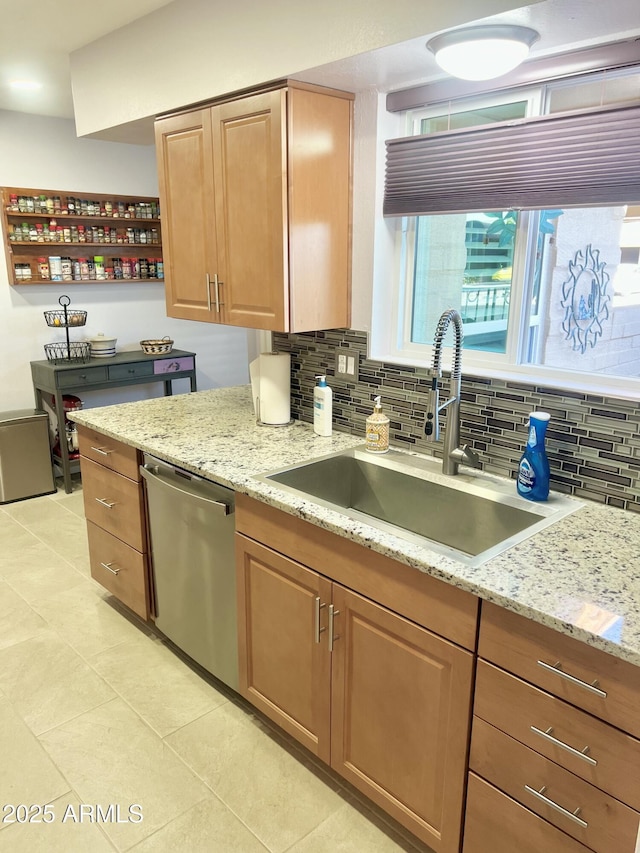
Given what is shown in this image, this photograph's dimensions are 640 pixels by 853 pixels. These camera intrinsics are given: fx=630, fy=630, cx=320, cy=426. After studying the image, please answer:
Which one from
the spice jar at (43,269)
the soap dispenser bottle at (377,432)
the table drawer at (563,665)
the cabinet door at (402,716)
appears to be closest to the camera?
the table drawer at (563,665)

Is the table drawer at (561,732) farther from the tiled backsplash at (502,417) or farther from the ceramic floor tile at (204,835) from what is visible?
the ceramic floor tile at (204,835)

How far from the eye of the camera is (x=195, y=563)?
7.17 ft

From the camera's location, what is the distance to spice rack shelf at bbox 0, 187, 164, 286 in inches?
164

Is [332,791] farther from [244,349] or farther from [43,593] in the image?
[244,349]

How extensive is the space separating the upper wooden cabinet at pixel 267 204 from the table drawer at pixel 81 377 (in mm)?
1970

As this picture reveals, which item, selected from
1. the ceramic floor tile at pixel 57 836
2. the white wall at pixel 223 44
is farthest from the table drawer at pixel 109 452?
the white wall at pixel 223 44

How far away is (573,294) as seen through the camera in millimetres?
1904

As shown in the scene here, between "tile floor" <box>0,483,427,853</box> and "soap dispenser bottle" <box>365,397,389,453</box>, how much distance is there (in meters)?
1.01

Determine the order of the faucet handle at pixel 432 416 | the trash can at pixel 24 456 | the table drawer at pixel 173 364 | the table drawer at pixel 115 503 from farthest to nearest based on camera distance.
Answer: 1. the table drawer at pixel 173 364
2. the trash can at pixel 24 456
3. the table drawer at pixel 115 503
4. the faucet handle at pixel 432 416

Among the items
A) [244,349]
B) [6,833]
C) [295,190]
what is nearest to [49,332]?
[244,349]

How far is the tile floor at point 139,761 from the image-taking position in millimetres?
1727

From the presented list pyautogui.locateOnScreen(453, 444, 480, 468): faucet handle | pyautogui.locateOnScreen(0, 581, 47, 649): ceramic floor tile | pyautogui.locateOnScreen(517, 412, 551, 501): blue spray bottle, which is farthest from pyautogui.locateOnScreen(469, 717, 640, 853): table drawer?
pyautogui.locateOnScreen(0, 581, 47, 649): ceramic floor tile

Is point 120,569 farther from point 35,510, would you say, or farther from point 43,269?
point 43,269

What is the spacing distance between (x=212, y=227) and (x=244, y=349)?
11.0 ft
